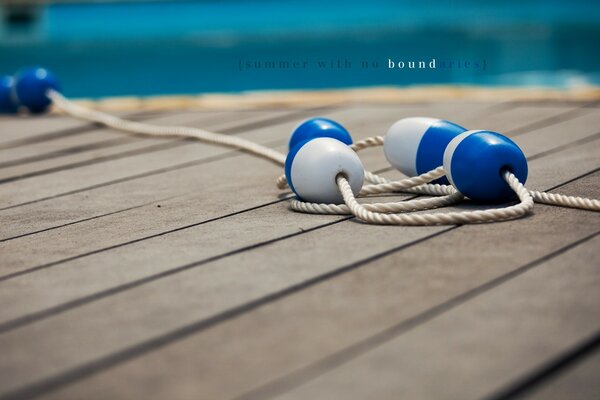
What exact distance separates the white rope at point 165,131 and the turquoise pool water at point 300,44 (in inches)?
57.1

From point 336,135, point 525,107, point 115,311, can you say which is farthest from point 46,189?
point 525,107

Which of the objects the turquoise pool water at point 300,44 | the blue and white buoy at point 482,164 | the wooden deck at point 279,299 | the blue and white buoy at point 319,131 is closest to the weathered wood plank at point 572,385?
the wooden deck at point 279,299

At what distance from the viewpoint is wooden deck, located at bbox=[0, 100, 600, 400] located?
980mm

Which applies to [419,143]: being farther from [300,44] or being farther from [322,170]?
[300,44]

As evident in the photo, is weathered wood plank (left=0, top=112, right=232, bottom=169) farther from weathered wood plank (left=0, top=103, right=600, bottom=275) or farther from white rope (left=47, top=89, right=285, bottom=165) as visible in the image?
weathered wood plank (left=0, top=103, right=600, bottom=275)

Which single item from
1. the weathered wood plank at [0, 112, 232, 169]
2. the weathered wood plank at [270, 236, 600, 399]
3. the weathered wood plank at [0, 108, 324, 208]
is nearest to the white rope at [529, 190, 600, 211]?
the weathered wood plank at [270, 236, 600, 399]

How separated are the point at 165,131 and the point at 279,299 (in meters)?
1.58

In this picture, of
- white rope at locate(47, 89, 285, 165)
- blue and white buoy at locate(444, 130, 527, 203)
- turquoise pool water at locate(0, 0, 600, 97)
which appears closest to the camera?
blue and white buoy at locate(444, 130, 527, 203)

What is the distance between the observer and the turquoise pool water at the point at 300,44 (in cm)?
592

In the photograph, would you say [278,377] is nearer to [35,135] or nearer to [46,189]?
[46,189]

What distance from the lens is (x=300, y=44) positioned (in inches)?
313

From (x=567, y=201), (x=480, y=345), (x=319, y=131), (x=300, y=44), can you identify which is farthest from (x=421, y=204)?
(x=300, y=44)

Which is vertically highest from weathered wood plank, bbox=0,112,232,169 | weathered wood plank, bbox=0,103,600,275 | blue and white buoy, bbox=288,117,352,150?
blue and white buoy, bbox=288,117,352,150

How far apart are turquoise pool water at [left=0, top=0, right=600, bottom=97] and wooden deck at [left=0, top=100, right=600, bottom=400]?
2.80m
